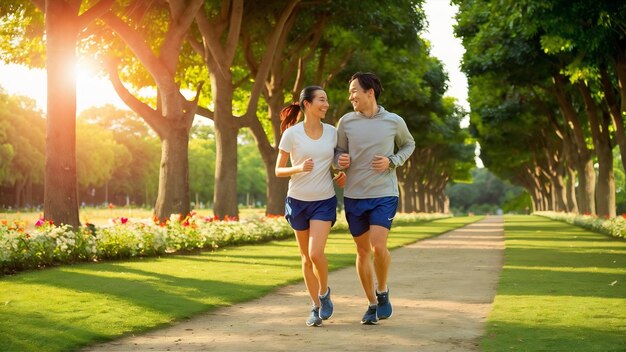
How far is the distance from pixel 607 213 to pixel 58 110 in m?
22.2

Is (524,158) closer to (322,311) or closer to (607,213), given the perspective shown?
(607,213)

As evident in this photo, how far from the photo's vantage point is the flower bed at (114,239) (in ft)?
41.5

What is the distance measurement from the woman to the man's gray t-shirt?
0.13 metres

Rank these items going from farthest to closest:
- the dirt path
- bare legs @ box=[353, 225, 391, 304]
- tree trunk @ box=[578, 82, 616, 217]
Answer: tree trunk @ box=[578, 82, 616, 217], bare legs @ box=[353, 225, 391, 304], the dirt path

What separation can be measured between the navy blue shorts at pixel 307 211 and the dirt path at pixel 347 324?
3.17 ft

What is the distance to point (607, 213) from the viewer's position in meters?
30.1

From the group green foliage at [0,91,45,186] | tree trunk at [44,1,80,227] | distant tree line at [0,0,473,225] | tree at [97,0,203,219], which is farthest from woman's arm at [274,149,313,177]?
green foliage at [0,91,45,186]

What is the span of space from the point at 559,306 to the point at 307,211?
318 cm

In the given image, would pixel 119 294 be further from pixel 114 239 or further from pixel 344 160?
pixel 114 239

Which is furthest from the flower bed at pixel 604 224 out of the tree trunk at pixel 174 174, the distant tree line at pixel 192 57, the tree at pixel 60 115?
the tree at pixel 60 115

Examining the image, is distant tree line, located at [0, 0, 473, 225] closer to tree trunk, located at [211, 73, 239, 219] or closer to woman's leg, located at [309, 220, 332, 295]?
tree trunk, located at [211, 73, 239, 219]

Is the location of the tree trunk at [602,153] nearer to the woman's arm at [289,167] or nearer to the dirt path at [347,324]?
the dirt path at [347,324]

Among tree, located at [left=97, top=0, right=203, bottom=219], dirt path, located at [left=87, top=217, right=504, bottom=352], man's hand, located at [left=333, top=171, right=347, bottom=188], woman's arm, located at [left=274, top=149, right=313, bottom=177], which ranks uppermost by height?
tree, located at [left=97, top=0, right=203, bottom=219]

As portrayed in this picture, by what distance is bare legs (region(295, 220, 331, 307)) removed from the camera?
727cm
